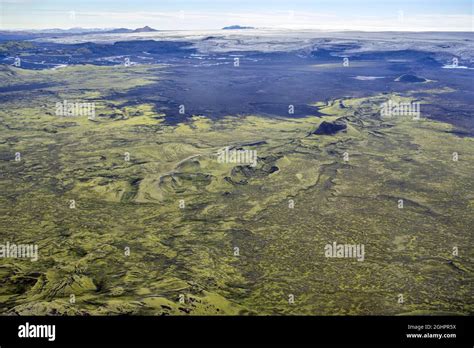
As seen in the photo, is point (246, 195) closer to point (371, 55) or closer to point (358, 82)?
point (358, 82)

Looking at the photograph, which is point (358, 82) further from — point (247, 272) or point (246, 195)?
point (247, 272)

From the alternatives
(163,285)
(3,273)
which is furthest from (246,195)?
(3,273)

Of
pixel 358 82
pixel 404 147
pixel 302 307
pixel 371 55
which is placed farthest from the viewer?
pixel 371 55

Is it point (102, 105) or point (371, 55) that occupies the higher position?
point (371, 55)

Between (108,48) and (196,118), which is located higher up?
(108,48)

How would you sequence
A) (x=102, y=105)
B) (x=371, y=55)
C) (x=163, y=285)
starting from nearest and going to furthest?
(x=163, y=285) → (x=102, y=105) → (x=371, y=55)

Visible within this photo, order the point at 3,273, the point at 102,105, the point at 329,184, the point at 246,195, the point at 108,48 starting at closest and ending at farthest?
the point at 3,273, the point at 246,195, the point at 329,184, the point at 102,105, the point at 108,48

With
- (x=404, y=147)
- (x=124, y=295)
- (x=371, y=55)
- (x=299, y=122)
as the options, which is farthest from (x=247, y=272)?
(x=371, y=55)

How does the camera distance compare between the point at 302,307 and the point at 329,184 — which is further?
the point at 329,184

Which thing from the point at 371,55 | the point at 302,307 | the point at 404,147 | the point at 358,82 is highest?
the point at 371,55
